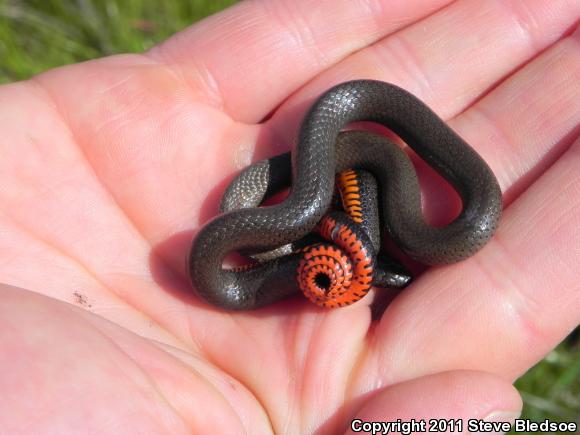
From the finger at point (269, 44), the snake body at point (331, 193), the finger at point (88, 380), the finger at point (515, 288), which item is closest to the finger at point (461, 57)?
the finger at point (269, 44)

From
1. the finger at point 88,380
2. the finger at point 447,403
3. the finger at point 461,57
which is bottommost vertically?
the finger at point 447,403

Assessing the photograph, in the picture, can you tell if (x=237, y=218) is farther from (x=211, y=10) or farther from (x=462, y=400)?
(x=211, y=10)

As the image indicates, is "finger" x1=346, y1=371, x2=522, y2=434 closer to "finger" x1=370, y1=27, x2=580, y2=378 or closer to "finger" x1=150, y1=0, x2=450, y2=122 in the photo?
"finger" x1=370, y1=27, x2=580, y2=378

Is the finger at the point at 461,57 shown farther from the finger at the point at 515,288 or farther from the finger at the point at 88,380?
the finger at the point at 88,380

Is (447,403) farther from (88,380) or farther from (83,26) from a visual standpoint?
(83,26)

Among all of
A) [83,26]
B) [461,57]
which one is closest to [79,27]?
[83,26]
